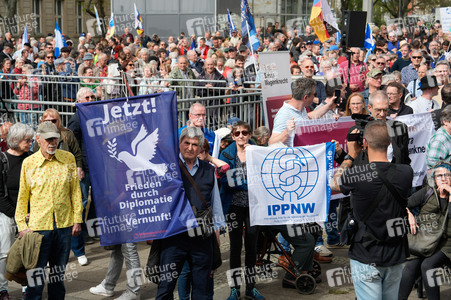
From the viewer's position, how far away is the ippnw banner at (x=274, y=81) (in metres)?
10.8

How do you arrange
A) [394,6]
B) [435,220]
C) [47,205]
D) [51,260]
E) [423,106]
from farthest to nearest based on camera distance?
[394,6] → [423,106] → [435,220] → [51,260] → [47,205]

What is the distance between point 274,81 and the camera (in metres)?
11.0

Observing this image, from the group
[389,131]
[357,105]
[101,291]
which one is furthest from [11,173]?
[357,105]

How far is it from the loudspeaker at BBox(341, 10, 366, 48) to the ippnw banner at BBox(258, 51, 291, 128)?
277 cm

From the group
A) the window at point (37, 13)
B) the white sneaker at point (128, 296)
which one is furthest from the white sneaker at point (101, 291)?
the window at point (37, 13)

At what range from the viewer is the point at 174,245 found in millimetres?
6469

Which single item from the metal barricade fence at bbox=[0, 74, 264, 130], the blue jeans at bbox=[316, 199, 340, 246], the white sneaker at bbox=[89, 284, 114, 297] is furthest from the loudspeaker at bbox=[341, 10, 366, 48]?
the white sneaker at bbox=[89, 284, 114, 297]

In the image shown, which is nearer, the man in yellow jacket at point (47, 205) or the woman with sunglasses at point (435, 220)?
the man in yellow jacket at point (47, 205)

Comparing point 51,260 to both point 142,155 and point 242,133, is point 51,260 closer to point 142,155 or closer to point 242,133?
point 142,155

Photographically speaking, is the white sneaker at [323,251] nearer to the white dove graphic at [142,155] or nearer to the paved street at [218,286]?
the paved street at [218,286]

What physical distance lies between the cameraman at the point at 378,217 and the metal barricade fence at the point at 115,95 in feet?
13.9

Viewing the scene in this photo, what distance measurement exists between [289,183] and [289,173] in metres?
0.11

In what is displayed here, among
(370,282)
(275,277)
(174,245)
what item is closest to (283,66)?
(275,277)

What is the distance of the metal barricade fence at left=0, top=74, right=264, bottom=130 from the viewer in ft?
34.4
